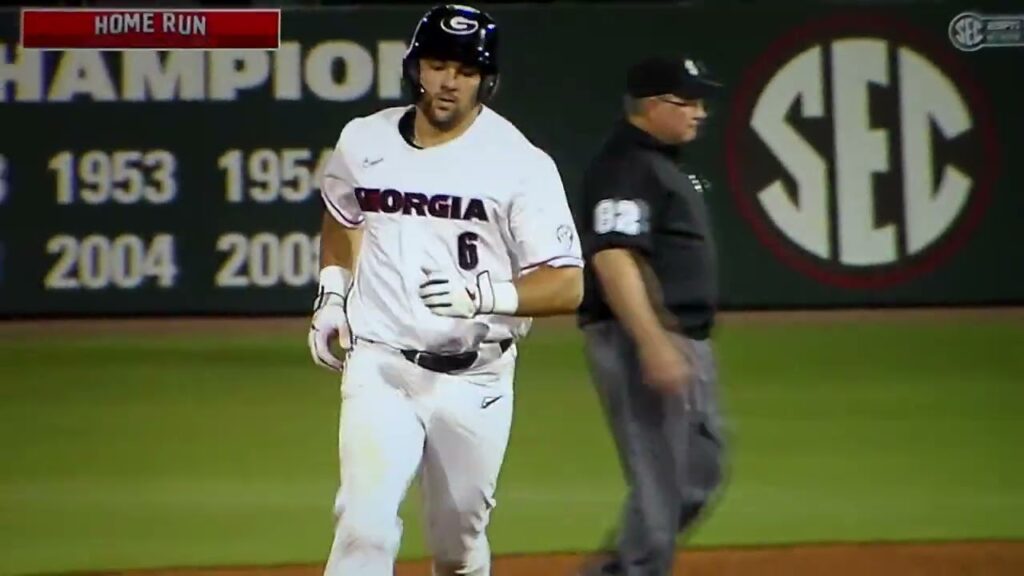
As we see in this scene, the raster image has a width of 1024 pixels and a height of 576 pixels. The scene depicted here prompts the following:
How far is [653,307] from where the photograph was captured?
13.7 feet

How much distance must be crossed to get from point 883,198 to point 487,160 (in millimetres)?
6727

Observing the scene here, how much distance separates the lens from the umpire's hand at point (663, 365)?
4.02m

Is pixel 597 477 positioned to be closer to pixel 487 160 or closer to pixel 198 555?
pixel 198 555

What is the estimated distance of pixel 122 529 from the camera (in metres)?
6.11

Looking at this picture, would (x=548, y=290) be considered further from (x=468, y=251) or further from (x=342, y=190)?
(x=342, y=190)

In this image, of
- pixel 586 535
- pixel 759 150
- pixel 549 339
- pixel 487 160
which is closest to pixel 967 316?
pixel 759 150

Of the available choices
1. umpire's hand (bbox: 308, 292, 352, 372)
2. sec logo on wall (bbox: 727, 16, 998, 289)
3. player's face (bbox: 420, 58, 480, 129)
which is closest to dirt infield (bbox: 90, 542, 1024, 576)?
umpire's hand (bbox: 308, 292, 352, 372)

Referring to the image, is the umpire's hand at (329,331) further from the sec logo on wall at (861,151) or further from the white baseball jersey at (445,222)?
the sec logo on wall at (861,151)

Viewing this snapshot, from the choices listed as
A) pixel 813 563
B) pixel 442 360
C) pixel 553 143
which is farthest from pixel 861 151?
pixel 442 360

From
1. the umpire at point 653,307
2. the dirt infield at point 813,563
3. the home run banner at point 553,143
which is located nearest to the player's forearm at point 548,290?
the umpire at point 653,307

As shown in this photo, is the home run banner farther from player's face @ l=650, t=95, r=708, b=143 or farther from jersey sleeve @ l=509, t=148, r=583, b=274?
jersey sleeve @ l=509, t=148, r=583, b=274

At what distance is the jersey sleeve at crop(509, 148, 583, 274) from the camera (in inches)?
159

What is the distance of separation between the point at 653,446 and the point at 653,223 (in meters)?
0.56

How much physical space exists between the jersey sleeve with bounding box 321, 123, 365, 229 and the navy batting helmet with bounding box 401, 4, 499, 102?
0.23 m
